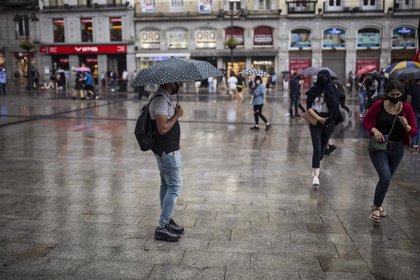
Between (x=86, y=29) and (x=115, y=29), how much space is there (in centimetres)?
299

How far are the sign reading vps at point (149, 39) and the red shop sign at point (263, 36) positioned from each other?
30.4 ft

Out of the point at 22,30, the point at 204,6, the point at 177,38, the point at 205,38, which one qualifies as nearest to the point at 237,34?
the point at 205,38

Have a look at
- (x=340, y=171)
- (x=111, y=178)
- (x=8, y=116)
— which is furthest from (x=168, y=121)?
(x=8, y=116)

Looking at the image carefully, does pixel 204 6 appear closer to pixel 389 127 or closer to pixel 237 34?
pixel 237 34

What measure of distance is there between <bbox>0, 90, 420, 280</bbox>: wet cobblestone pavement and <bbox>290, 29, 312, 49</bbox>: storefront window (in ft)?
100

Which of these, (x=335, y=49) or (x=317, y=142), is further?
(x=335, y=49)

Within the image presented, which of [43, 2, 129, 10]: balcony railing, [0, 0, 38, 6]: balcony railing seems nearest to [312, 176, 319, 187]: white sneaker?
[43, 2, 129, 10]: balcony railing

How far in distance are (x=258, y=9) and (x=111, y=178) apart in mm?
35585

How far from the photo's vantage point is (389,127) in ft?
17.2

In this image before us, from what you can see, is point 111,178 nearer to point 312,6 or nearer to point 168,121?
point 168,121

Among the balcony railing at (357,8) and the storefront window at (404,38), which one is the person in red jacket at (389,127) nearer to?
the balcony railing at (357,8)

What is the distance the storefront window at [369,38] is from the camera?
3844cm

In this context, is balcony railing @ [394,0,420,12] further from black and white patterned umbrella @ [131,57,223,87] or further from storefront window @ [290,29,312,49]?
black and white patterned umbrella @ [131,57,223,87]

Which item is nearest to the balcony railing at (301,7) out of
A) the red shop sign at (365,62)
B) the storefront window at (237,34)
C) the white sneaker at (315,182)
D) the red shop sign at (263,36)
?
the red shop sign at (263,36)
